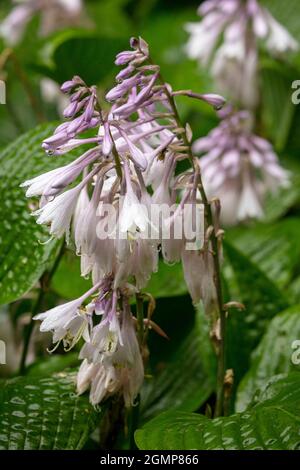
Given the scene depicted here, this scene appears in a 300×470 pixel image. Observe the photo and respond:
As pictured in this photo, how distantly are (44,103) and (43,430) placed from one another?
185 centimetres

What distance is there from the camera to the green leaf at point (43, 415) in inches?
39.9

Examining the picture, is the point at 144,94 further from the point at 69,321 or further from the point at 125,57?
the point at 69,321

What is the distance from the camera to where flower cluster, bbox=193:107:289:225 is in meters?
1.83

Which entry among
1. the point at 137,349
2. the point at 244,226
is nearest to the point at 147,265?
the point at 137,349

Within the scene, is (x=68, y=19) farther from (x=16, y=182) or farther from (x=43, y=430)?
(x=43, y=430)

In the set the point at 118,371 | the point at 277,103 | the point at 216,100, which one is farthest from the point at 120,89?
the point at 277,103

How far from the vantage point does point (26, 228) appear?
118 cm

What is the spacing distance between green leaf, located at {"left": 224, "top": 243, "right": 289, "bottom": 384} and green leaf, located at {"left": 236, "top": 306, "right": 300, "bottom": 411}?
8 centimetres

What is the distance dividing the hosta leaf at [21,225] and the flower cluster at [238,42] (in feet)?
2.81

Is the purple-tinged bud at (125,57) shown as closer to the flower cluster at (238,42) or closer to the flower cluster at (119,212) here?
the flower cluster at (119,212)

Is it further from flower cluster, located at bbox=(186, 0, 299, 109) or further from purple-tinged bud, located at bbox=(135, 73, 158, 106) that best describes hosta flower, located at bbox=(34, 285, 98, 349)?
flower cluster, located at bbox=(186, 0, 299, 109)

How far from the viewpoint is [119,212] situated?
92 cm

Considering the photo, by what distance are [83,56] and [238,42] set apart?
0.39 meters

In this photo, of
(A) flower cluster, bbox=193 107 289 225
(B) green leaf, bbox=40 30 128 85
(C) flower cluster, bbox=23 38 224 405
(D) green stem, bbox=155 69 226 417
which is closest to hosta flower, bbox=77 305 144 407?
(C) flower cluster, bbox=23 38 224 405
